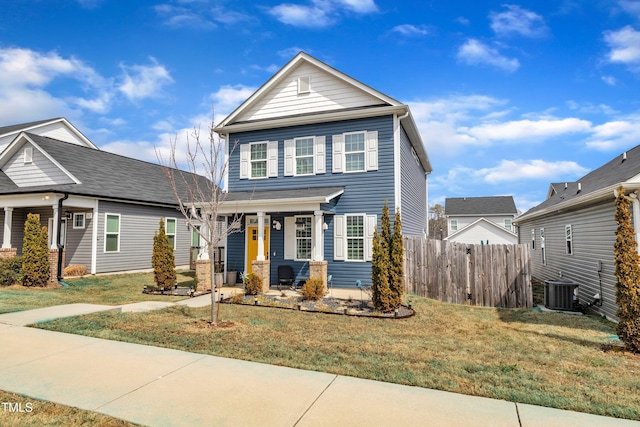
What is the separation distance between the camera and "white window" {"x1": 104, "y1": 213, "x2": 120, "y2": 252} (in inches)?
672

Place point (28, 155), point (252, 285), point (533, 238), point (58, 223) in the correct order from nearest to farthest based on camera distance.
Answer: point (252, 285)
point (58, 223)
point (28, 155)
point (533, 238)

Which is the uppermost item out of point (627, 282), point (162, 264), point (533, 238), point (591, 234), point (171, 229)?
point (171, 229)

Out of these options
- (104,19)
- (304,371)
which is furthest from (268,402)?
(104,19)

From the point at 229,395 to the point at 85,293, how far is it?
11.0 m

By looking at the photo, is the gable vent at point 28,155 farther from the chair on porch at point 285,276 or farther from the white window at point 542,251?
the white window at point 542,251

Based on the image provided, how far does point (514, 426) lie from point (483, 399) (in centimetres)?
60

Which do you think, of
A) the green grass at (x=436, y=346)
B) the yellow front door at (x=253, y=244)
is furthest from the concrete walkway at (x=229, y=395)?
the yellow front door at (x=253, y=244)

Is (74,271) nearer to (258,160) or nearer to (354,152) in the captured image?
(258,160)

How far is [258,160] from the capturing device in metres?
15.2

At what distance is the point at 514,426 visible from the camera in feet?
11.1

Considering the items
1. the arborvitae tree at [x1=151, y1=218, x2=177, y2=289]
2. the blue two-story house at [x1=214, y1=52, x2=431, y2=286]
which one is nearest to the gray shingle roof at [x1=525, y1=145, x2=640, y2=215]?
the blue two-story house at [x1=214, y1=52, x2=431, y2=286]

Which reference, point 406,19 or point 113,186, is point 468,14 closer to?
point 406,19

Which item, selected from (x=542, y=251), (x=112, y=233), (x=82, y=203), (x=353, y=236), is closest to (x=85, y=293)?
(x=82, y=203)

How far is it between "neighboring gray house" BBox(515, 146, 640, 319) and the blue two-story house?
5824 millimetres
